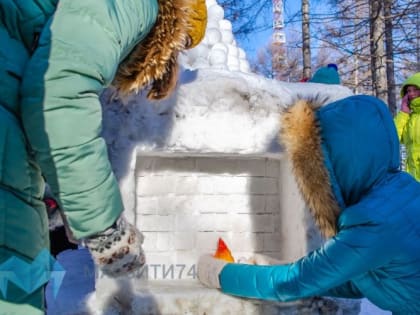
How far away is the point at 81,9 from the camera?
1.14 metres

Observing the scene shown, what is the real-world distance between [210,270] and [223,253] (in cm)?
40

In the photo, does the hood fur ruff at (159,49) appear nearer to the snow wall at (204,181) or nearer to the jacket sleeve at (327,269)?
the jacket sleeve at (327,269)

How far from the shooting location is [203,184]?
12.5 feet

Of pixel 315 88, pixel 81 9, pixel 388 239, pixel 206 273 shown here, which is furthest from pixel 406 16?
pixel 81 9

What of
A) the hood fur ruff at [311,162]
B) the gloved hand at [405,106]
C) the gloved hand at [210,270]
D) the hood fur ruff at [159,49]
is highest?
the gloved hand at [405,106]

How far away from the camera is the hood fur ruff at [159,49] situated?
1.50 m

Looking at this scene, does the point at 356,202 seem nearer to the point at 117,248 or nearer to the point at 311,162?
the point at 311,162

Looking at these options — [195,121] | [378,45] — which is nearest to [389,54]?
[378,45]

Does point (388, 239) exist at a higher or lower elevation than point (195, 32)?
lower

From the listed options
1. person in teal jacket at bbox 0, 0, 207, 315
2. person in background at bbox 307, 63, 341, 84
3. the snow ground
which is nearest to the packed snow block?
the snow ground

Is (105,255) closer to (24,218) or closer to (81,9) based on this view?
(24,218)

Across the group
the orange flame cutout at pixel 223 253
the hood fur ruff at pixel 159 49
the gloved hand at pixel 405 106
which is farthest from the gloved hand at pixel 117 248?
the gloved hand at pixel 405 106

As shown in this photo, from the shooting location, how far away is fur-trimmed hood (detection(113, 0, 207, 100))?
1.50 m

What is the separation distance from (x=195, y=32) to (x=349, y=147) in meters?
0.67
